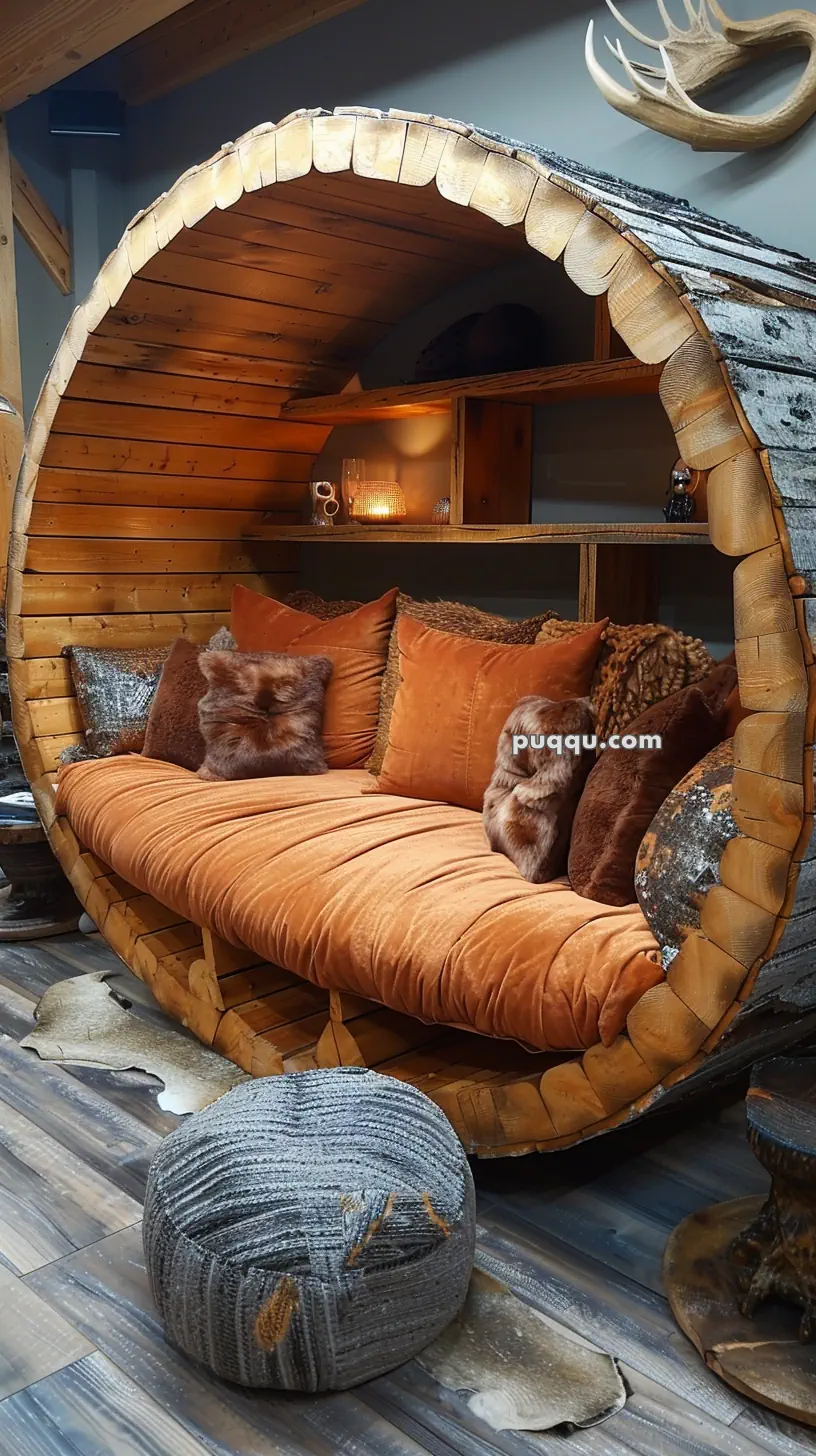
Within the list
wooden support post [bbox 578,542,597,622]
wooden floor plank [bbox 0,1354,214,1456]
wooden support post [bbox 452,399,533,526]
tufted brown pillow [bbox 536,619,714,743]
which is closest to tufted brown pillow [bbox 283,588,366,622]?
wooden support post [bbox 452,399,533,526]

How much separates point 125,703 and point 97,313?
1.15 m

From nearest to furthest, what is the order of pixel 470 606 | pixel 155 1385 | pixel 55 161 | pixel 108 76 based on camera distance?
pixel 155 1385
pixel 470 606
pixel 108 76
pixel 55 161

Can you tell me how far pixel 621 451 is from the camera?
312 cm

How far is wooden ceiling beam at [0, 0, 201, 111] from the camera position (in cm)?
337

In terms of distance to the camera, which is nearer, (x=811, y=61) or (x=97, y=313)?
(x=811, y=61)

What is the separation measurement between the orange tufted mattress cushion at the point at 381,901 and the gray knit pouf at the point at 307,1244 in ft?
0.96

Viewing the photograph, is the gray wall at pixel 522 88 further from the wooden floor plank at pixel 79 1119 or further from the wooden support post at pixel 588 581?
the wooden floor plank at pixel 79 1119

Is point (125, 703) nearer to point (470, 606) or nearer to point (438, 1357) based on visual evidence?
point (470, 606)

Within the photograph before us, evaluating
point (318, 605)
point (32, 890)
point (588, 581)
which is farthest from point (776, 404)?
point (32, 890)

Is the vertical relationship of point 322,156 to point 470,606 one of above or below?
above

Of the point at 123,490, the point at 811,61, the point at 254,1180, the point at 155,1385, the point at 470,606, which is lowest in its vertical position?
the point at 155,1385

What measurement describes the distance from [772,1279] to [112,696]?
2.55 meters

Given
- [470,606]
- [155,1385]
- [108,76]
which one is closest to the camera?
[155,1385]

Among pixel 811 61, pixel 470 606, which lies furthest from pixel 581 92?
pixel 470 606
